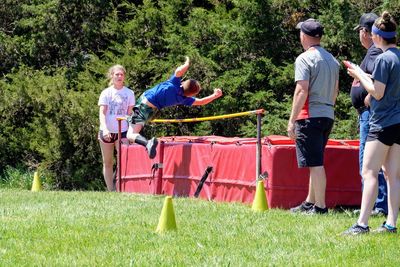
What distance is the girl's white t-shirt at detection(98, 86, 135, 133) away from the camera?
39.0ft

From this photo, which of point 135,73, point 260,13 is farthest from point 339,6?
point 135,73

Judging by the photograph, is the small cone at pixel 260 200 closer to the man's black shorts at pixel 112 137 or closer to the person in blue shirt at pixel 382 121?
the person in blue shirt at pixel 382 121

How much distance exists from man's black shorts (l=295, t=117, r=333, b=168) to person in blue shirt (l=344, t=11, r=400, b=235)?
1445 mm

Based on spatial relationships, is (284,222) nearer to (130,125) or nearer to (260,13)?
(130,125)

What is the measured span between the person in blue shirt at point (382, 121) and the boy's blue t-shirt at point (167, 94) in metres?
4.47

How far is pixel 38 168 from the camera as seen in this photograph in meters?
16.4

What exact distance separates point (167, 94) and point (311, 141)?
318 centimetres

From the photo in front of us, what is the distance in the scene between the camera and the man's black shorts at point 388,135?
21.0ft

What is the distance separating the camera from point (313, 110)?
809cm

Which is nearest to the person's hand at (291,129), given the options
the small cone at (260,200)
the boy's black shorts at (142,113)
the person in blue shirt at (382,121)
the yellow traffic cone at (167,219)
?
the small cone at (260,200)

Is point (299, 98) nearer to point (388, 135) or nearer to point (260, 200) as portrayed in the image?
point (260, 200)

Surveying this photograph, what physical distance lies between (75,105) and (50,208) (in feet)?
23.6

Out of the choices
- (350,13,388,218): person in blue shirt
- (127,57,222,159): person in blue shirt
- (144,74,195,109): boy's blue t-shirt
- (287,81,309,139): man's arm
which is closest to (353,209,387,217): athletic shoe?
(350,13,388,218): person in blue shirt

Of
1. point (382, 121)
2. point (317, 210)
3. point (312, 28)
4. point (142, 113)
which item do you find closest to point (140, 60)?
point (142, 113)
